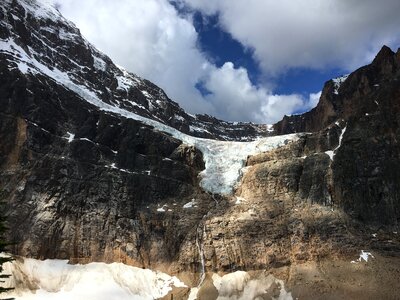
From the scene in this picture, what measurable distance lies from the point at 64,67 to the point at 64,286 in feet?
242

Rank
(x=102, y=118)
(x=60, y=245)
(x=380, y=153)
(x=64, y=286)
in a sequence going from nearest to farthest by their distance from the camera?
1. (x=64, y=286)
2. (x=60, y=245)
3. (x=380, y=153)
4. (x=102, y=118)

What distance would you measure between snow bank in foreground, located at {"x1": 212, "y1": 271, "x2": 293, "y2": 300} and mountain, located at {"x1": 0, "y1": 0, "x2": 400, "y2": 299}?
7.7 inches

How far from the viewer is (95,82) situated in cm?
13112

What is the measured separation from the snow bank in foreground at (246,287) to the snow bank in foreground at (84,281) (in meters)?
6.04

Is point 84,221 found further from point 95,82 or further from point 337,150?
point 95,82

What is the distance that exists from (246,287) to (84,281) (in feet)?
74.3

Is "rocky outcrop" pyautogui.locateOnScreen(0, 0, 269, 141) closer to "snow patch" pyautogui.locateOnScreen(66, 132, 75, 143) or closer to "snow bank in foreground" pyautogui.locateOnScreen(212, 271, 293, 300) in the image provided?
"snow patch" pyautogui.locateOnScreen(66, 132, 75, 143)

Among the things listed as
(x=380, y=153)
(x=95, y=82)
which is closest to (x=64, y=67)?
(x=95, y=82)

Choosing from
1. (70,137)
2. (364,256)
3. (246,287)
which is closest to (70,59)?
(70,137)

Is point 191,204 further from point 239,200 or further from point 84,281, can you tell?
point 84,281

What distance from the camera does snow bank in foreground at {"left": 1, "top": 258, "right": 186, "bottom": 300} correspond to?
6219 cm

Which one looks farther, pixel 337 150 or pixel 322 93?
pixel 322 93

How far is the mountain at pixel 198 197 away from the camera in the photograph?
64.7m

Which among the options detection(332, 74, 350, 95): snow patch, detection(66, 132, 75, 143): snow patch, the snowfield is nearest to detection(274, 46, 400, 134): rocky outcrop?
detection(332, 74, 350, 95): snow patch
